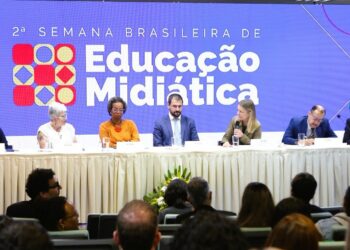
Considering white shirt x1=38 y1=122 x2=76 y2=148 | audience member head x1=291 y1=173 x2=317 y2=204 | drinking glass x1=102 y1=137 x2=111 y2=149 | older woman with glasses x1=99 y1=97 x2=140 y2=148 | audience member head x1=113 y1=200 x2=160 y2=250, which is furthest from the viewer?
older woman with glasses x1=99 y1=97 x2=140 y2=148

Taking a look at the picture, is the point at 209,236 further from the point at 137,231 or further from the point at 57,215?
the point at 57,215

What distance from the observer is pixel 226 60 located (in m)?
9.06

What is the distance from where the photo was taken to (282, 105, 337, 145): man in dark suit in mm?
7359

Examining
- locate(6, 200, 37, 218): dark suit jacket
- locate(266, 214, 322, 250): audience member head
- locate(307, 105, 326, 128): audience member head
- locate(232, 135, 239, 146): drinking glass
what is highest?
locate(307, 105, 326, 128): audience member head

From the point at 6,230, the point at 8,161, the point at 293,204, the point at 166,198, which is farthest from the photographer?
the point at 8,161

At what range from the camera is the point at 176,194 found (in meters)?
4.88

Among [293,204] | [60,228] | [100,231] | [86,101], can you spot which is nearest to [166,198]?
[100,231]

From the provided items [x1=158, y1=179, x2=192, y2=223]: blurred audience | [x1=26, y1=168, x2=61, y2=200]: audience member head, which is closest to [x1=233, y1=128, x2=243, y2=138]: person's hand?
[x1=158, y1=179, x2=192, y2=223]: blurred audience

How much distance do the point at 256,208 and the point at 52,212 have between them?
3.80 ft

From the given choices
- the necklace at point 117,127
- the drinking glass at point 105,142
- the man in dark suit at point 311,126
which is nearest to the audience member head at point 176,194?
the drinking glass at point 105,142

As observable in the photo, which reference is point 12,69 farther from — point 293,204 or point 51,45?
point 293,204

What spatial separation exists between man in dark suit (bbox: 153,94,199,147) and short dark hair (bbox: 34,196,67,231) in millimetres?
3236

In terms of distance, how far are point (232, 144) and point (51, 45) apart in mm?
2900

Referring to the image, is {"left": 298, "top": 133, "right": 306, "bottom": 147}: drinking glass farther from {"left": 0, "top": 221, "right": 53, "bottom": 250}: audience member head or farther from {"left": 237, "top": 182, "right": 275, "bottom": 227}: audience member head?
{"left": 0, "top": 221, "right": 53, "bottom": 250}: audience member head
